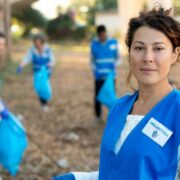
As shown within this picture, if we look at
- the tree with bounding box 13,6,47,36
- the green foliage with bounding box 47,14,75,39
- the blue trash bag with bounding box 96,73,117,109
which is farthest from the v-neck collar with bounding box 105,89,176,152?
the green foliage with bounding box 47,14,75,39

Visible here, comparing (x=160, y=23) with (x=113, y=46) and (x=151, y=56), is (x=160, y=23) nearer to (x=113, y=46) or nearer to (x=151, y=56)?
(x=151, y=56)

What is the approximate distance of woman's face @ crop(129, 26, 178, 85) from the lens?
6.01ft

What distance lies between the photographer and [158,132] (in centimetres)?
171

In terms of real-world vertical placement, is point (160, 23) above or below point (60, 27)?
above

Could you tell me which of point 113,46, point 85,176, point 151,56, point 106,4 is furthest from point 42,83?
point 106,4

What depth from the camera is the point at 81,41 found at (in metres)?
39.4

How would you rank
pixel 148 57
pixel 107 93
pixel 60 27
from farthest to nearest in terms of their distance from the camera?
1. pixel 60 27
2. pixel 107 93
3. pixel 148 57

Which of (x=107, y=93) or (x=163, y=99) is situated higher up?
(x=163, y=99)

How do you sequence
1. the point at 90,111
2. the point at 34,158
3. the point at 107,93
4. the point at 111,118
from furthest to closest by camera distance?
the point at 90,111 → the point at 107,93 → the point at 34,158 → the point at 111,118

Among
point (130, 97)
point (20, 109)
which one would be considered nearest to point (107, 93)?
point (20, 109)

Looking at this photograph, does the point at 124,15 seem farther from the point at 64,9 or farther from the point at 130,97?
the point at 130,97

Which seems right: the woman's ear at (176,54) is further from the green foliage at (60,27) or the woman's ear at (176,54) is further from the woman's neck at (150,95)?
the green foliage at (60,27)

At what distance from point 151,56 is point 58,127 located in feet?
19.3

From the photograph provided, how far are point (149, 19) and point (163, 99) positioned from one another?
1.06ft
